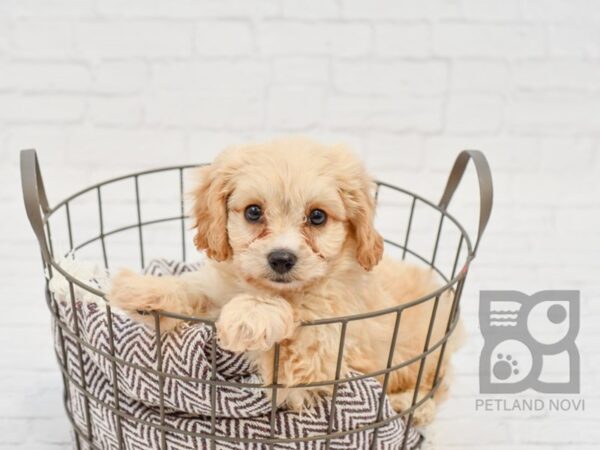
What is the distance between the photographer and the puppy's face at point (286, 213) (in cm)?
168

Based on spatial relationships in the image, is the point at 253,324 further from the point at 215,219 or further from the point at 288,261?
the point at 215,219

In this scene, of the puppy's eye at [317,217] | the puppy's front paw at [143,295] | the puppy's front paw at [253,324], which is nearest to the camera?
the puppy's front paw at [253,324]

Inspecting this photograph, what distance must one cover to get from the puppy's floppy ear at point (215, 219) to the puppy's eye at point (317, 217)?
0.21 m

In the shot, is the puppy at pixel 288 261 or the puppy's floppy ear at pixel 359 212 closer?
the puppy at pixel 288 261

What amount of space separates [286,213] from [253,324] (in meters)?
0.32

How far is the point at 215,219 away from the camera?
1778mm

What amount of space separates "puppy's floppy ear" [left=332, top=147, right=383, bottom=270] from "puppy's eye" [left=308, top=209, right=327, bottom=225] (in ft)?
0.21

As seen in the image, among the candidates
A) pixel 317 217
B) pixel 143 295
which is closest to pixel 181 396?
pixel 143 295

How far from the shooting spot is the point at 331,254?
1748 millimetres

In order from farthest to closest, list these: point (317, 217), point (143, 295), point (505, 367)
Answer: point (505, 367) < point (317, 217) < point (143, 295)

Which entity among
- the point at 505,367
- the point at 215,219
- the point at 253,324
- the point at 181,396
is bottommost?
the point at 505,367

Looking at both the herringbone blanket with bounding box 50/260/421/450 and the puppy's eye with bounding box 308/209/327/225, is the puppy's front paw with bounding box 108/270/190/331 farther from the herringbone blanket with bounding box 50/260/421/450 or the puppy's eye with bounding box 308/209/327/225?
the puppy's eye with bounding box 308/209/327/225

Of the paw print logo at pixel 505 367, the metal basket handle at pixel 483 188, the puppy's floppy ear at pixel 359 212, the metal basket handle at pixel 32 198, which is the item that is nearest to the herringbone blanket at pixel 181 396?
the metal basket handle at pixel 32 198
